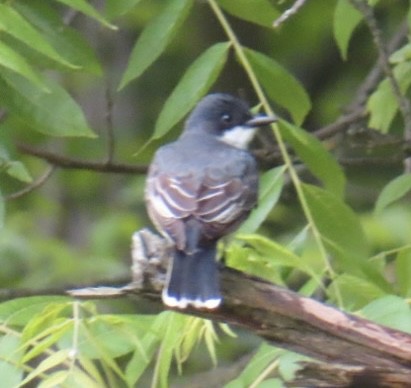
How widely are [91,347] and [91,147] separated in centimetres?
706

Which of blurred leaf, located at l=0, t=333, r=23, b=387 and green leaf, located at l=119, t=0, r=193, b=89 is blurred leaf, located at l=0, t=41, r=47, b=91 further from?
blurred leaf, located at l=0, t=333, r=23, b=387

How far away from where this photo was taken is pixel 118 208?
38.6 ft

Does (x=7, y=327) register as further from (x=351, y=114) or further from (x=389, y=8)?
(x=389, y=8)

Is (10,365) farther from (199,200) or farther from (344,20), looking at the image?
(344,20)

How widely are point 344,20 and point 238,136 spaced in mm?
1079

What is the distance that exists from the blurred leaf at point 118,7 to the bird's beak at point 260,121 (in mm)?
729

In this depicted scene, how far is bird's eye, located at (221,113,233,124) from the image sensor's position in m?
6.90

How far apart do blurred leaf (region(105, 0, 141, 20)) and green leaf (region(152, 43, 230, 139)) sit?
381mm

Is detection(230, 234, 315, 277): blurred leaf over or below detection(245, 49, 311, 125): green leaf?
below

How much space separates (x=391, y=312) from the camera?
489cm

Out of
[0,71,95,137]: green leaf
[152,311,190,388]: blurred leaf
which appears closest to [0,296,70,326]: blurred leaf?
[152,311,190,388]: blurred leaf

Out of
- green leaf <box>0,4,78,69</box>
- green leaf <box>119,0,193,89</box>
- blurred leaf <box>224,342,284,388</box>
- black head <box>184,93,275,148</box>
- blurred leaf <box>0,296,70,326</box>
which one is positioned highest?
green leaf <box>0,4,78,69</box>

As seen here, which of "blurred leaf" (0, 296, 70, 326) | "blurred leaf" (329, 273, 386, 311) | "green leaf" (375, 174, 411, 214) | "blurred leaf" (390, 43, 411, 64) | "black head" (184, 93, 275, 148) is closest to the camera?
"blurred leaf" (0, 296, 70, 326)

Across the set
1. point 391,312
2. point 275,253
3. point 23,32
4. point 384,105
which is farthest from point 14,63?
point 384,105
